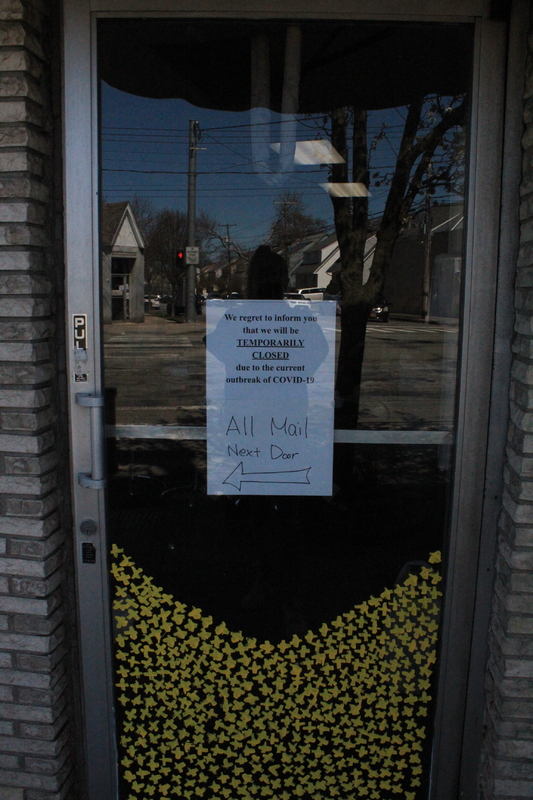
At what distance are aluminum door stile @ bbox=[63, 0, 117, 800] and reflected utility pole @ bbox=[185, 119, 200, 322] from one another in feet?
0.93

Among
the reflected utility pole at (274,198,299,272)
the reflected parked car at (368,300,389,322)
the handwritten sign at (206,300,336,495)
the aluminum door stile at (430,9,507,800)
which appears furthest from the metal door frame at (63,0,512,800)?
the reflected utility pole at (274,198,299,272)

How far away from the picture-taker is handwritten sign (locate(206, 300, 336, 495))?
6.87ft

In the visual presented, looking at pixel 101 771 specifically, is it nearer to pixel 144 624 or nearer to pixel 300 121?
pixel 144 624

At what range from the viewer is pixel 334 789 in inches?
90.0

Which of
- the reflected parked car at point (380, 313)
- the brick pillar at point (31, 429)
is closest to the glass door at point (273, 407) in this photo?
the reflected parked car at point (380, 313)

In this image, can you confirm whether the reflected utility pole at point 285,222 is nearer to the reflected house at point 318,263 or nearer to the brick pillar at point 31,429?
the reflected house at point 318,263

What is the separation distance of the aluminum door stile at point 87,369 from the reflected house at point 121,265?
0.13ft

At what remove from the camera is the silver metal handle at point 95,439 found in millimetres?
2078

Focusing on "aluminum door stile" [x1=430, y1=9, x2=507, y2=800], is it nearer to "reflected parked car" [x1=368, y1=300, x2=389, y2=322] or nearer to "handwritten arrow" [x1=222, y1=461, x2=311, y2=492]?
"reflected parked car" [x1=368, y1=300, x2=389, y2=322]

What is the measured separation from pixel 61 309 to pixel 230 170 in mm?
692

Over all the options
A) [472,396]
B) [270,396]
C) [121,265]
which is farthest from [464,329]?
[121,265]

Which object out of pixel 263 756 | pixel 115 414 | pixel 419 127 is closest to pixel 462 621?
pixel 263 756

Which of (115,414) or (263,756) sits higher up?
(115,414)

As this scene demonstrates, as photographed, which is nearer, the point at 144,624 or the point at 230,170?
the point at 230,170
